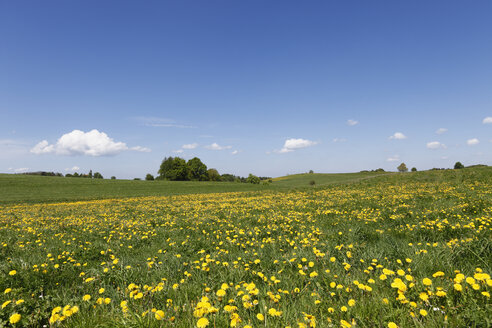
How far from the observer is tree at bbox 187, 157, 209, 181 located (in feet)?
317

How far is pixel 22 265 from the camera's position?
4598 millimetres

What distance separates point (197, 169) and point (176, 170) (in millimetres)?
10005

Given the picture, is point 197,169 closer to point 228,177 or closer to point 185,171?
point 185,171

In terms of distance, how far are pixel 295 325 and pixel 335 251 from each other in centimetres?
273

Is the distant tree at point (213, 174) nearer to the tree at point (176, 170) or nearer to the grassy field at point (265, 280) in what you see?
the tree at point (176, 170)

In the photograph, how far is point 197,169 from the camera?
3893 inches

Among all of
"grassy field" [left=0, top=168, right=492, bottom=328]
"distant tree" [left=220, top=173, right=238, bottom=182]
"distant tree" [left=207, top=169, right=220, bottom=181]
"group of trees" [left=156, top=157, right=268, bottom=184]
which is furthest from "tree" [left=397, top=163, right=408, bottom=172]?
"grassy field" [left=0, top=168, right=492, bottom=328]

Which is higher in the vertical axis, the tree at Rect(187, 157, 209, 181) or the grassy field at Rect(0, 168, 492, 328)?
the tree at Rect(187, 157, 209, 181)

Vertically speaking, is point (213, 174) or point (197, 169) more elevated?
point (197, 169)

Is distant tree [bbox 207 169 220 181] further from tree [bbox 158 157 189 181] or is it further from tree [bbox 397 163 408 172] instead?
tree [bbox 397 163 408 172]

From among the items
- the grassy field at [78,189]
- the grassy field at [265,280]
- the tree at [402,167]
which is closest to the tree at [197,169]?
the grassy field at [78,189]

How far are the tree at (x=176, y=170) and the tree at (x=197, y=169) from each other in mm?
2694

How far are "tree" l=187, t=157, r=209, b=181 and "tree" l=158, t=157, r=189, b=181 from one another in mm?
2694

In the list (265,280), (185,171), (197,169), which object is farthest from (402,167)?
(265,280)
